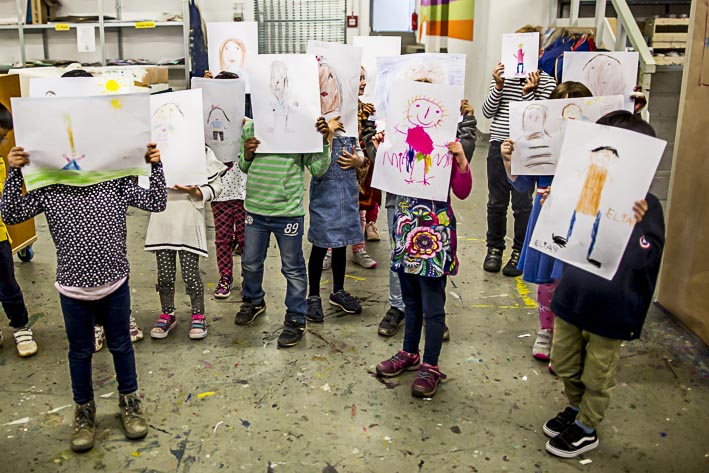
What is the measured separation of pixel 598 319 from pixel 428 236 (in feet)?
2.63

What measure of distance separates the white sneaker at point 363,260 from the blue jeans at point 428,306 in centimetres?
160

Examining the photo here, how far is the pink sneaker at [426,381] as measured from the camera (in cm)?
303

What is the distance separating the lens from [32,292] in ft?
14.0

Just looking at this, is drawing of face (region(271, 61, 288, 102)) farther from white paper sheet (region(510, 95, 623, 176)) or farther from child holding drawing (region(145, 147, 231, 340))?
white paper sheet (region(510, 95, 623, 176))

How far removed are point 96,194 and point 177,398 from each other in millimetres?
1034

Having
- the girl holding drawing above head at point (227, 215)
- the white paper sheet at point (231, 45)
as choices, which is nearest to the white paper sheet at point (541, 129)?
the girl holding drawing above head at point (227, 215)

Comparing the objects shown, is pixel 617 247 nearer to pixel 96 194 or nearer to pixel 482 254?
pixel 96 194

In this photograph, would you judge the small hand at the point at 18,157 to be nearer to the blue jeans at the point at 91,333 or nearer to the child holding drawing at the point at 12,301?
the blue jeans at the point at 91,333

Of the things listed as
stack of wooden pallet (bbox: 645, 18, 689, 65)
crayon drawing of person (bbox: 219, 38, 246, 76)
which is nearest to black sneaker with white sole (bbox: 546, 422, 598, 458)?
crayon drawing of person (bbox: 219, 38, 246, 76)

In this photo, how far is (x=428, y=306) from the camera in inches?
118

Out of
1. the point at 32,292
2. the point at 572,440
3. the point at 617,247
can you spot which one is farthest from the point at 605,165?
the point at 32,292

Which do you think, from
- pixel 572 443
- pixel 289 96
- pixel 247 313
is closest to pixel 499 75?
pixel 289 96

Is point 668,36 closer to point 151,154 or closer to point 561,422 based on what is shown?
point 561,422

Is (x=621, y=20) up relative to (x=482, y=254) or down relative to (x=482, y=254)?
up
